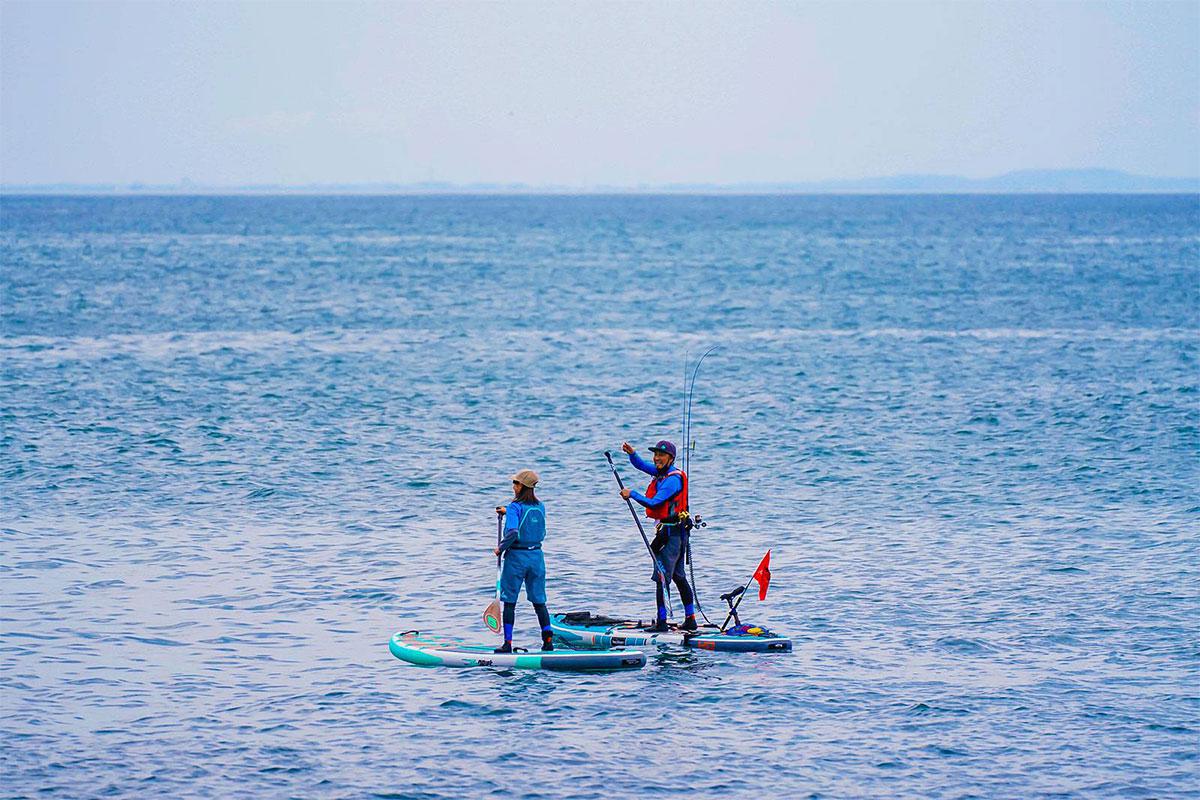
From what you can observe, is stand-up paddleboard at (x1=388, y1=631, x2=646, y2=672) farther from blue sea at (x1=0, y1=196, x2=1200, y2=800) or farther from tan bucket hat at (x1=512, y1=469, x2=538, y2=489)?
tan bucket hat at (x1=512, y1=469, x2=538, y2=489)

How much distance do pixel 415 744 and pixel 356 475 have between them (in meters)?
14.9

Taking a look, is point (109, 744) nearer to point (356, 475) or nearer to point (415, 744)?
point (415, 744)

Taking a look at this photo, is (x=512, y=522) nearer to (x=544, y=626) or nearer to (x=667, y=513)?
(x=544, y=626)

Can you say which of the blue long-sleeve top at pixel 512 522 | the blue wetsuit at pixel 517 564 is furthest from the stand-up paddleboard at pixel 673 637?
the blue long-sleeve top at pixel 512 522

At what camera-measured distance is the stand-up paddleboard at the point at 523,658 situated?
17.6 m

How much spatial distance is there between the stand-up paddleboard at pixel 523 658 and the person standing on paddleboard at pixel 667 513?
99 cm

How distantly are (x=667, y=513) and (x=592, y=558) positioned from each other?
5.34 metres

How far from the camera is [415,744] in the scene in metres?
15.4

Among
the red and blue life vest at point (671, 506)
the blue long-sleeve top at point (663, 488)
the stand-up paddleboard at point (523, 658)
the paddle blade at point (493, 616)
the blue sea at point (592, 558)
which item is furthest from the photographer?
the red and blue life vest at point (671, 506)

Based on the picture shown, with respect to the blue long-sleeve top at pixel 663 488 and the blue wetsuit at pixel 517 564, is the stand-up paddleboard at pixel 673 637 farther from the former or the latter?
the blue long-sleeve top at pixel 663 488

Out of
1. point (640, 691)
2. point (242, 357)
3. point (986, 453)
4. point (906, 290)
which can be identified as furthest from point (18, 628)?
point (906, 290)

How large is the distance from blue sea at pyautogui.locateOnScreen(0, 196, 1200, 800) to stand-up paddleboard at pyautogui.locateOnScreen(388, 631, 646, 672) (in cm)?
14

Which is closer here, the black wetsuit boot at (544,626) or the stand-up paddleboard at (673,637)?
the black wetsuit boot at (544,626)

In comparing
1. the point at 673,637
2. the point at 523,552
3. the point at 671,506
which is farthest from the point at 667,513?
the point at 523,552
